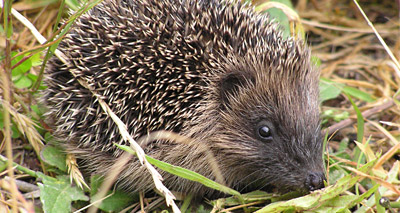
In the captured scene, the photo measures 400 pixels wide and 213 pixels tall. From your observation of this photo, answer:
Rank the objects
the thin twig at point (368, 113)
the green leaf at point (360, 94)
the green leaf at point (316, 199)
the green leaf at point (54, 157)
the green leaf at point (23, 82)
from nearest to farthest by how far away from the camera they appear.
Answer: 1. the green leaf at point (316, 199)
2. the green leaf at point (54, 157)
3. the green leaf at point (23, 82)
4. the thin twig at point (368, 113)
5. the green leaf at point (360, 94)

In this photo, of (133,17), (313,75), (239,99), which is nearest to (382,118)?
(313,75)

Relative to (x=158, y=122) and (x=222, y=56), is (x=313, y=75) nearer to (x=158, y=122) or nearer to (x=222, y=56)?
(x=222, y=56)

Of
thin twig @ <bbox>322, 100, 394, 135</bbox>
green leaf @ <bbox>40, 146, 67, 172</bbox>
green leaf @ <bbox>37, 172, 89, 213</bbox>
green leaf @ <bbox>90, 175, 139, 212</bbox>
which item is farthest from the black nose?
green leaf @ <bbox>40, 146, 67, 172</bbox>

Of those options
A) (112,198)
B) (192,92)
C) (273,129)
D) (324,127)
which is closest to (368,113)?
(324,127)

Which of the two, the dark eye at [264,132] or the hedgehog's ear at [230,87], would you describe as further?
the hedgehog's ear at [230,87]

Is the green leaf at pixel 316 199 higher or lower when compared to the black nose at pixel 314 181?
lower

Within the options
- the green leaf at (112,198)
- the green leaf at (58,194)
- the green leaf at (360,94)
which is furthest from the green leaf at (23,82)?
the green leaf at (360,94)

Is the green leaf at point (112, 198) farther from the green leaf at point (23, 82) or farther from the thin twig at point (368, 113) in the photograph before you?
the thin twig at point (368, 113)
